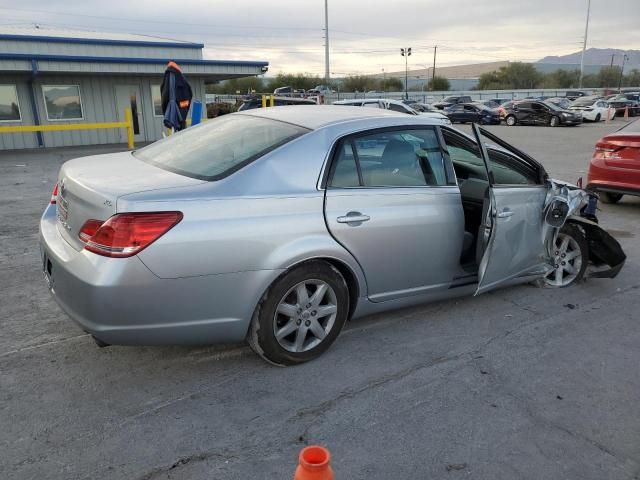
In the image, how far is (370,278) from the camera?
12.0 feet

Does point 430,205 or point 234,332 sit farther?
point 430,205

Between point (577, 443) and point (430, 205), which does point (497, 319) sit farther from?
point (577, 443)

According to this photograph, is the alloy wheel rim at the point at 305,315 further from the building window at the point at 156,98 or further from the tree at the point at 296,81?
the tree at the point at 296,81

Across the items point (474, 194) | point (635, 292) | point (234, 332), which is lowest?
point (635, 292)

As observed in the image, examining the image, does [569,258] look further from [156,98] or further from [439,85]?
[439,85]

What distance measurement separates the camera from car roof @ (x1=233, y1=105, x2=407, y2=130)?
3.70m

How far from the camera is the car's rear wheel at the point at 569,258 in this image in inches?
193

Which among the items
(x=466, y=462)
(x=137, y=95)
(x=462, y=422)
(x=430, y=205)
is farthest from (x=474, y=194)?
(x=137, y=95)

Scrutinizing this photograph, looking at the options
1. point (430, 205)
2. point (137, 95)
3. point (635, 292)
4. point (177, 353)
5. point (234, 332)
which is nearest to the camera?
point (234, 332)

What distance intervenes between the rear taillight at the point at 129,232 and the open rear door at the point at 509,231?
7.73 feet

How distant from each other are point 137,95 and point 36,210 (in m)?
12.8

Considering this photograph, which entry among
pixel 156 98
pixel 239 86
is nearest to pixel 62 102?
pixel 156 98

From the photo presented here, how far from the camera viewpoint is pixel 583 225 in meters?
4.92

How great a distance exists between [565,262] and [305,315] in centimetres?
288
